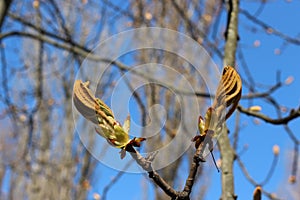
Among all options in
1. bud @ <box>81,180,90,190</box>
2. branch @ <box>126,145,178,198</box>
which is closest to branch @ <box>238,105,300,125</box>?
branch @ <box>126,145,178,198</box>

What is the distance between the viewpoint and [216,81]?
0.67 feet

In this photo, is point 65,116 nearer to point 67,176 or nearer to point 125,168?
point 67,176

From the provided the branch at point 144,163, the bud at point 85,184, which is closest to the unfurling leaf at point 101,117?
the branch at point 144,163

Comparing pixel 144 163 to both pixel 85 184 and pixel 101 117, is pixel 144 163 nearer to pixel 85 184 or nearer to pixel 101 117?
pixel 101 117

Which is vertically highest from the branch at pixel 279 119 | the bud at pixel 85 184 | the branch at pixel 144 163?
the bud at pixel 85 184

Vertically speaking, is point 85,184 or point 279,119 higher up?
point 85,184

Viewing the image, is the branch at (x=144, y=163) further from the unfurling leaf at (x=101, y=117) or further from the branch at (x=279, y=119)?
the branch at (x=279, y=119)

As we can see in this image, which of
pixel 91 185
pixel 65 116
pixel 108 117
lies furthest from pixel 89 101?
pixel 65 116

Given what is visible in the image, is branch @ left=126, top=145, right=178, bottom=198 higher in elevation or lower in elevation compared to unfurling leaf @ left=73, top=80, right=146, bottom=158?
lower

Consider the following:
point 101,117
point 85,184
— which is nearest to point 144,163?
point 101,117

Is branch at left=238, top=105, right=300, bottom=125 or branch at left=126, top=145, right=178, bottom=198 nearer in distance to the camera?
branch at left=126, top=145, right=178, bottom=198

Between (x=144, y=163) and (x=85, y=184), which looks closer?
(x=144, y=163)

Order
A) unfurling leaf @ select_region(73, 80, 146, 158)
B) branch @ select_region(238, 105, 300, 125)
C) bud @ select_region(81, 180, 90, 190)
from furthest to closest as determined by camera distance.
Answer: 1. bud @ select_region(81, 180, 90, 190)
2. branch @ select_region(238, 105, 300, 125)
3. unfurling leaf @ select_region(73, 80, 146, 158)

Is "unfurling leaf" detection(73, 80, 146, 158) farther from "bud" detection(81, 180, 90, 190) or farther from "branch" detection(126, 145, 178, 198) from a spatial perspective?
"bud" detection(81, 180, 90, 190)
